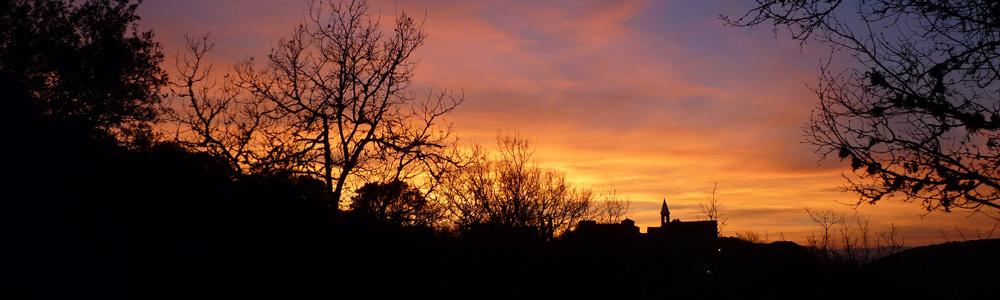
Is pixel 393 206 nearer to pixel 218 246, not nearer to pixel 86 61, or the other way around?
pixel 218 246

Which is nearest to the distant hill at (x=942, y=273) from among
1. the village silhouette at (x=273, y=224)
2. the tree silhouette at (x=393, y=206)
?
the village silhouette at (x=273, y=224)

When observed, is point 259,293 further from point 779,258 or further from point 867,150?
point 779,258

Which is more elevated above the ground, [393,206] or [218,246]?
[393,206]

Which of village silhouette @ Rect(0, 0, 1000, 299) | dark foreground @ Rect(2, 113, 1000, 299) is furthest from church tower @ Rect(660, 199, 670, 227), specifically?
dark foreground @ Rect(2, 113, 1000, 299)

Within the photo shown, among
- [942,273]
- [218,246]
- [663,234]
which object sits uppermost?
[663,234]

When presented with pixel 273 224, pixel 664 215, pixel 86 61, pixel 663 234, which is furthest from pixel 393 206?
pixel 664 215

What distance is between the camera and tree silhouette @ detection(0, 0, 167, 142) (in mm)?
19578

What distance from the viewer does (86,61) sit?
20.9m

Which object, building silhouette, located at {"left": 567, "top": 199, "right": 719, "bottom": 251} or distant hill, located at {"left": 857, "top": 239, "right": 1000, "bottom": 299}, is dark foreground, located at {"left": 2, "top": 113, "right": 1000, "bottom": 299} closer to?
distant hill, located at {"left": 857, "top": 239, "right": 1000, "bottom": 299}

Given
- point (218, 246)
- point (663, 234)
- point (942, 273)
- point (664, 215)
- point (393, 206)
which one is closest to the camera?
point (218, 246)

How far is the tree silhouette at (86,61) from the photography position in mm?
19578

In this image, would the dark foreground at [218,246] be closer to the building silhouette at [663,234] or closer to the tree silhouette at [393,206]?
the tree silhouette at [393,206]

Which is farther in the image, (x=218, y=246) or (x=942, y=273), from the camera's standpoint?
(x=942, y=273)

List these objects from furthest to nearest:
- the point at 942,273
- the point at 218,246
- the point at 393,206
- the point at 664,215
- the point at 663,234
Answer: the point at 664,215 < the point at 663,234 < the point at 942,273 < the point at 393,206 < the point at 218,246
